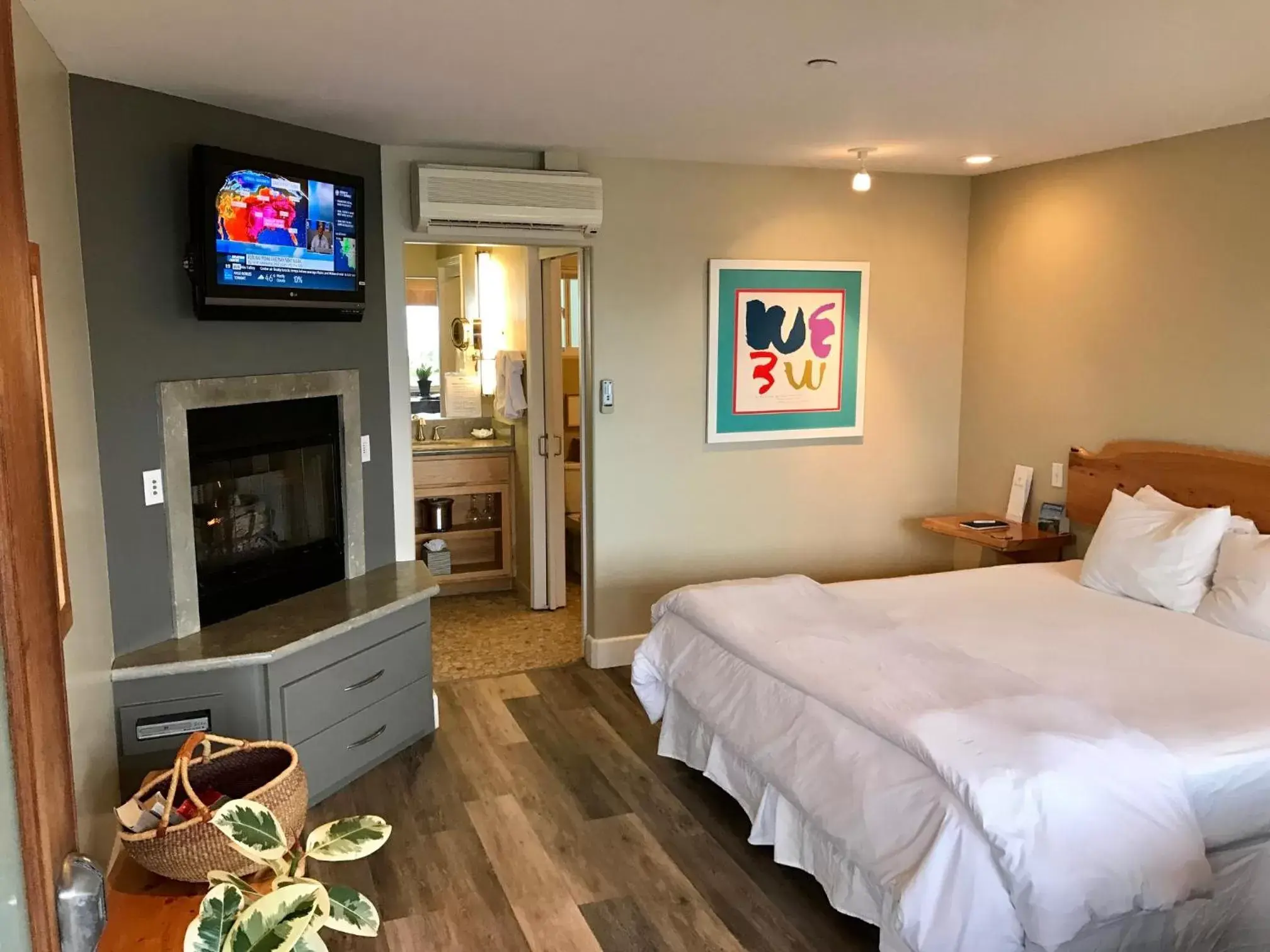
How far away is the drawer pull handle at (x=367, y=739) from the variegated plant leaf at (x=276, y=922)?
2.39 metres

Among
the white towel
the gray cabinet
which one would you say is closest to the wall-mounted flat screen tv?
the gray cabinet

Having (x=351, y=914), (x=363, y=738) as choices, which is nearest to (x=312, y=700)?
(x=363, y=738)

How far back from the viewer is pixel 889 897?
92.0 inches

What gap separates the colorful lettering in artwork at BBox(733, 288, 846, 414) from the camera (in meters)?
4.79

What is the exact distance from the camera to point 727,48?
2.62 meters

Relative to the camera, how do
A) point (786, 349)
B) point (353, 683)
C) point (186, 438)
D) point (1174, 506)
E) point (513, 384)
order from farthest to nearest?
1. point (513, 384)
2. point (786, 349)
3. point (1174, 506)
4. point (353, 683)
5. point (186, 438)

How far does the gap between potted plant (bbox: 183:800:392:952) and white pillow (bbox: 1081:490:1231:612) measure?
124 inches

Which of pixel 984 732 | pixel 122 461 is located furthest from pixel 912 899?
pixel 122 461

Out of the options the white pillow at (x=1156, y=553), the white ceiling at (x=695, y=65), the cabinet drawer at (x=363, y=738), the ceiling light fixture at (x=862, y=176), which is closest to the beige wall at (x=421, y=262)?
the white ceiling at (x=695, y=65)

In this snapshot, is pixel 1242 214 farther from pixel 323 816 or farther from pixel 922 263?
pixel 323 816

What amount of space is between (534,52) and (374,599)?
6.77ft

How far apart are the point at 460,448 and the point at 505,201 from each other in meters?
2.10

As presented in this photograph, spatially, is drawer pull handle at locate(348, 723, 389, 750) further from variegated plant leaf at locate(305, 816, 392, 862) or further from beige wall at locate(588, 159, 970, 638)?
variegated plant leaf at locate(305, 816, 392, 862)

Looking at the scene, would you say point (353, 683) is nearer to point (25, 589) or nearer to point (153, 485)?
point (153, 485)
